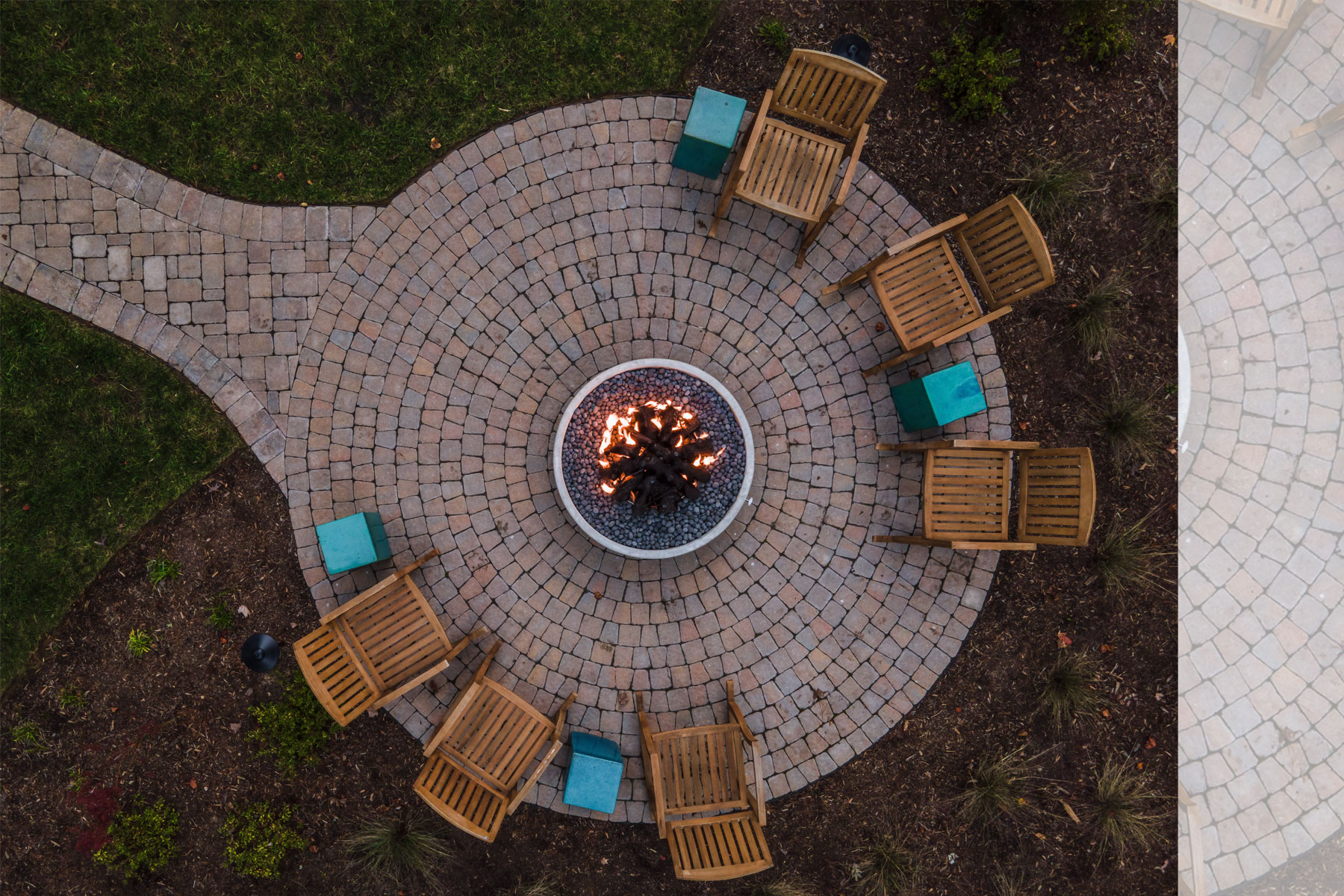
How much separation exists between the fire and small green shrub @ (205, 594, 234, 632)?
3.79 m

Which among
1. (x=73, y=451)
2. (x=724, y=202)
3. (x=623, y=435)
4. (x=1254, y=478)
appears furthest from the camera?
(x=1254, y=478)

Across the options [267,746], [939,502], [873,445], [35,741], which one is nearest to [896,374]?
[873,445]

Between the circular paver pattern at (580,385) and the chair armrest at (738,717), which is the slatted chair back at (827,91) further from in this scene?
the chair armrest at (738,717)

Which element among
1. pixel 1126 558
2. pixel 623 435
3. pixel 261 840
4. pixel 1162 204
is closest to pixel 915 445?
pixel 1126 558

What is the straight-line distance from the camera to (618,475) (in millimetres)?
6855

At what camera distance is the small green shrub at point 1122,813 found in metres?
7.30

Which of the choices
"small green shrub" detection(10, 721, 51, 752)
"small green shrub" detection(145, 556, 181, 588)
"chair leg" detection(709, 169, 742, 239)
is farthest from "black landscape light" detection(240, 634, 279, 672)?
"chair leg" detection(709, 169, 742, 239)

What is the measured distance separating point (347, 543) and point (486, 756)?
218 cm

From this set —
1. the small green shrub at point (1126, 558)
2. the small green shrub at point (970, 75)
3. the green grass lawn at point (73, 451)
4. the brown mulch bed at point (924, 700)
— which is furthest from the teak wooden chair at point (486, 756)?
the small green shrub at point (970, 75)

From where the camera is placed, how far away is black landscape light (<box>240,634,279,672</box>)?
662 cm

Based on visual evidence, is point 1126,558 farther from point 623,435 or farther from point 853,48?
point 853,48

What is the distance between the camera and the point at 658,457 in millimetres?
6598

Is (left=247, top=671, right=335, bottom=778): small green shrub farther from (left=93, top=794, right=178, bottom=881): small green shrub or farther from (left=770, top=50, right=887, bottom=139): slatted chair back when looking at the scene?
(left=770, top=50, right=887, bottom=139): slatted chair back

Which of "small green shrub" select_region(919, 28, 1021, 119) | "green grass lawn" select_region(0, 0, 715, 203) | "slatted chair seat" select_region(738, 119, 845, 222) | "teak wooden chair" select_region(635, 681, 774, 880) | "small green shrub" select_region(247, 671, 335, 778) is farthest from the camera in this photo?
"green grass lawn" select_region(0, 0, 715, 203)
